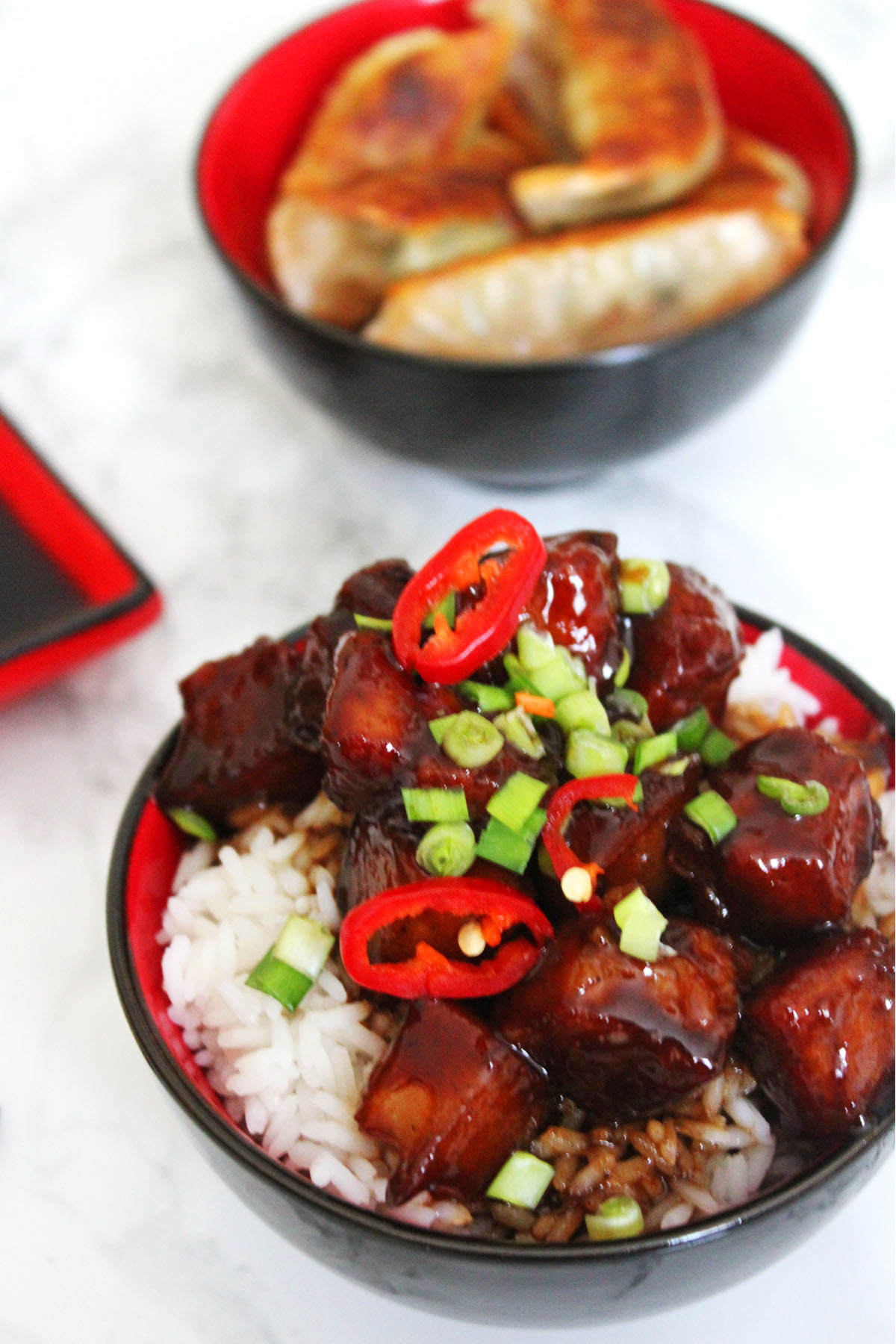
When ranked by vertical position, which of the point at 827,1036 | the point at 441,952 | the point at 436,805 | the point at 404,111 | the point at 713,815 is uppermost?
the point at 404,111

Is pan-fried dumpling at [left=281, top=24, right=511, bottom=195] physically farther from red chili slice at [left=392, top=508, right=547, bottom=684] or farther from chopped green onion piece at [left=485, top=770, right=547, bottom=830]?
chopped green onion piece at [left=485, top=770, right=547, bottom=830]

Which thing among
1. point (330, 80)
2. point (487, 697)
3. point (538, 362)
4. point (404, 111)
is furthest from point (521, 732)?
point (330, 80)

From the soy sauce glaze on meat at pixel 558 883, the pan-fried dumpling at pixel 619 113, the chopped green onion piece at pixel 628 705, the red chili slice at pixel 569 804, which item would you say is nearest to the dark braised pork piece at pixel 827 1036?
the soy sauce glaze on meat at pixel 558 883

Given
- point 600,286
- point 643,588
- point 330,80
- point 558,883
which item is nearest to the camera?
point 558,883

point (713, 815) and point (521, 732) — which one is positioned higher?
point (521, 732)

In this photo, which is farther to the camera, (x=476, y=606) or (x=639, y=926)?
(x=476, y=606)

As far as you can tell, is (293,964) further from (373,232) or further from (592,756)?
(373,232)

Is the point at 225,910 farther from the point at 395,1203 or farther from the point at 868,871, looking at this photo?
the point at 868,871

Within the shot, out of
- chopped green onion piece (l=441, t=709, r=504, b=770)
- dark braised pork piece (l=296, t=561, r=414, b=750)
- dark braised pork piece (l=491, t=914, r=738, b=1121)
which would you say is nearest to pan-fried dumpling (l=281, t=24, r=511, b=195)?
dark braised pork piece (l=296, t=561, r=414, b=750)
